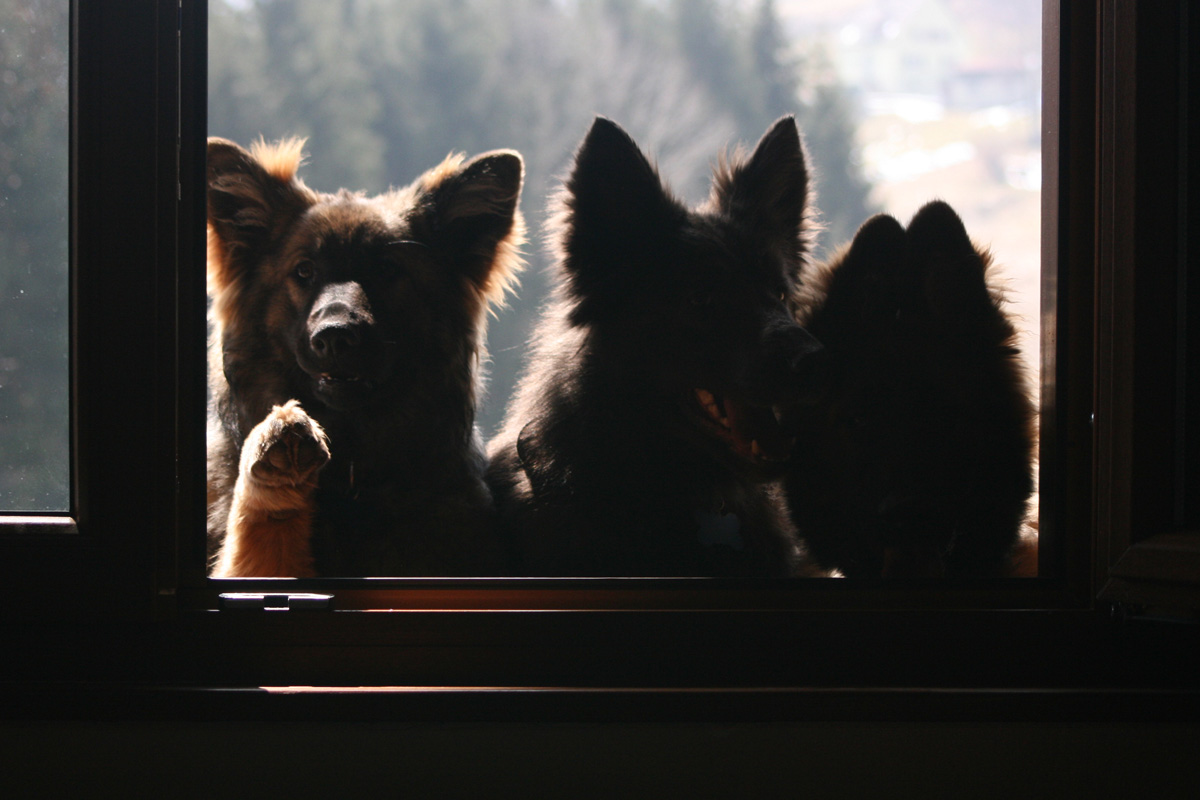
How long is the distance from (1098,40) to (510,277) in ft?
3.05

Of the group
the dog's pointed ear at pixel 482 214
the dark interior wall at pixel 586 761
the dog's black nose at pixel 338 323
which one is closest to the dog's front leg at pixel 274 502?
the dog's black nose at pixel 338 323

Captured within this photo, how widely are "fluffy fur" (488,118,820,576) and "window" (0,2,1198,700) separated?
4.9 inches

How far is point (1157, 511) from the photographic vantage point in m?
1.17

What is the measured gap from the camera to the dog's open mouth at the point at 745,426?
1.32 m

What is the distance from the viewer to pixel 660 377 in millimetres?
1334

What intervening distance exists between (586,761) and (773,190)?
2.97 ft

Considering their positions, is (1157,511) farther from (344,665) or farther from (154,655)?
(154,655)

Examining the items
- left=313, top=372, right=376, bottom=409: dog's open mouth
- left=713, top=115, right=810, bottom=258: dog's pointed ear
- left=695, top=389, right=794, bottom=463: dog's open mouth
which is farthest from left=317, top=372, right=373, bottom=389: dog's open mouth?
left=713, top=115, right=810, bottom=258: dog's pointed ear

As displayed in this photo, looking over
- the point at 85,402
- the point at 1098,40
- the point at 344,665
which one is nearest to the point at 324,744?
the point at 344,665

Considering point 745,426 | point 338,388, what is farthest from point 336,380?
point 745,426

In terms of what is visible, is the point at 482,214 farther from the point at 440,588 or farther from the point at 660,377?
the point at 440,588

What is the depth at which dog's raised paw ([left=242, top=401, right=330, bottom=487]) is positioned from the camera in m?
1.27

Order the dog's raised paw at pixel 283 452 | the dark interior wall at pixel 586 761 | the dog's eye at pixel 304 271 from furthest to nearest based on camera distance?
the dog's eye at pixel 304 271 < the dog's raised paw at pixel 283 452 < the dark interior wall at pixel 586 761

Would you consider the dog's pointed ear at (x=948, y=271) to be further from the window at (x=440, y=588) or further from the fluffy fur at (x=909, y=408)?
the window at (x=440, y=588)
